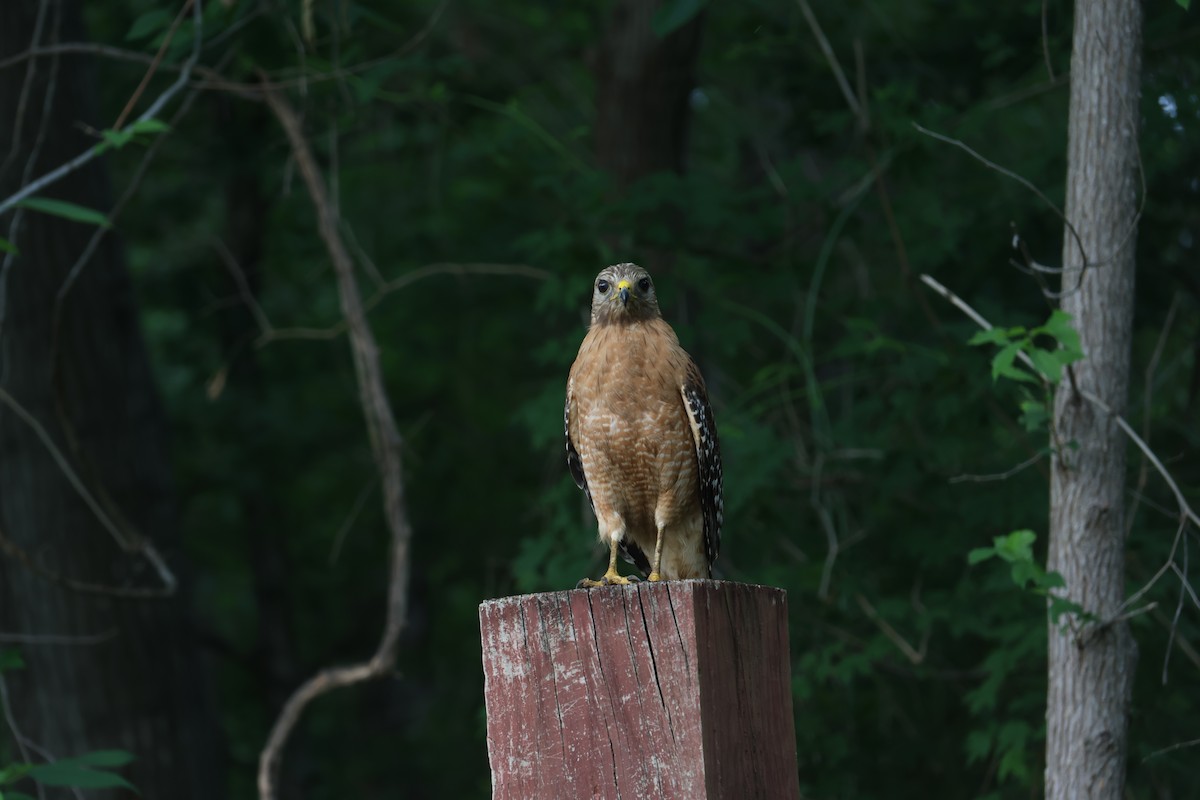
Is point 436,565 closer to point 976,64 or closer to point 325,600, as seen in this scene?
point 325,600

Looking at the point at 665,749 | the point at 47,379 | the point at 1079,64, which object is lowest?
the point at 665,749

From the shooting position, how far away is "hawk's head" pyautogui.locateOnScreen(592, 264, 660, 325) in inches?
170

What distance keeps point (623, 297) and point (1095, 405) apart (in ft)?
4.61

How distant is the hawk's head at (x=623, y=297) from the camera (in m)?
4.33

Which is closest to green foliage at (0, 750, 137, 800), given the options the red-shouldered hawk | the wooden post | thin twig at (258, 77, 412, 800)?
thin twig at (258, 77, 412, 800)

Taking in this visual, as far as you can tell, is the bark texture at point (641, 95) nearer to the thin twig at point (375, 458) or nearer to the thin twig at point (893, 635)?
the thin twig at point (375, 458)

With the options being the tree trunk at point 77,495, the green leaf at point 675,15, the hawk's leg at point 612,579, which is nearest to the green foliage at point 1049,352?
the hawk's leg at point 612,579

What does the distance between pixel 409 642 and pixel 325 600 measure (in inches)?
34.3

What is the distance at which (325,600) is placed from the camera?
13094mm

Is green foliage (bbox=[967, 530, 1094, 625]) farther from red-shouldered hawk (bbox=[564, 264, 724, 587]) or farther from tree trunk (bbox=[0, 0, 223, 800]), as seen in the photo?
tree trunk (bbox=[0, 0, 223, 800])

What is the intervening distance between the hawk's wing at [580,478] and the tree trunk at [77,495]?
2.36 meters

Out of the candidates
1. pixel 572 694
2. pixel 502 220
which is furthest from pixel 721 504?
pixel 502 220

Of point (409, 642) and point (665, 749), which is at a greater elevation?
point (665, 749)

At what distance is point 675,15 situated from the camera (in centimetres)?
494
